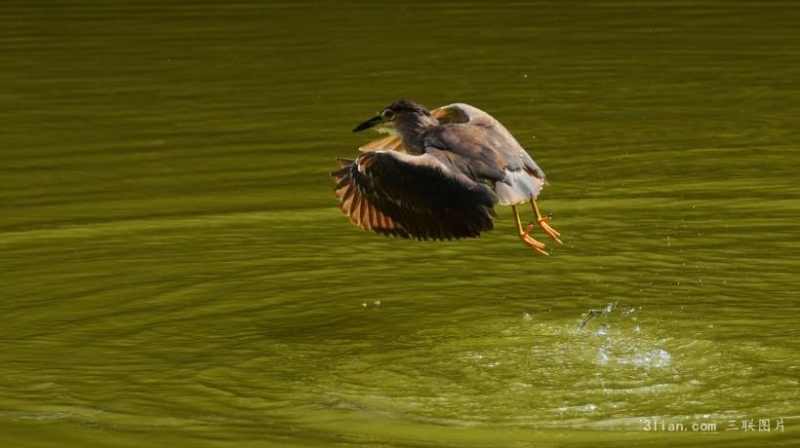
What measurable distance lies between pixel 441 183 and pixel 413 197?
0.17 m

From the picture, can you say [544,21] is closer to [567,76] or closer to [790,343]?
[567,76]

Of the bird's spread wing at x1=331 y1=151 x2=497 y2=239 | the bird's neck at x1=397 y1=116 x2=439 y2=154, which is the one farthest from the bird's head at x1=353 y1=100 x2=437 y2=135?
the bird's spread wing at x1=331 y1=151 x2=497 y2=239

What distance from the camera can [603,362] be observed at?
8383 millimetres

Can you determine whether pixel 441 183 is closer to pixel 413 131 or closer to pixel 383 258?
pixel 413 131

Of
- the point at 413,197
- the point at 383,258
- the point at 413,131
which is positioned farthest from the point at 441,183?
the point at 383,258

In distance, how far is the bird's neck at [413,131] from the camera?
30.5 feet

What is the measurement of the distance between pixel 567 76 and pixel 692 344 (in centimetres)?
829

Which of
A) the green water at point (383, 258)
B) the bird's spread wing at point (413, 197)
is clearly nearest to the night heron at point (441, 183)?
the bird's spread wing at point (413, 197)

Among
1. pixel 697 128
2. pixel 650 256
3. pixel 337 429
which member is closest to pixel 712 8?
pixel 697 128

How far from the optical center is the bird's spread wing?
8586 millimetres

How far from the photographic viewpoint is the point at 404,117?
9383 millimetres

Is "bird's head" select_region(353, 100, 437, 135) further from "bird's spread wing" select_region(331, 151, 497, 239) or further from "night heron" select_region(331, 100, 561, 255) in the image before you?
"bird's spread wing" select_region(331, 151, 497, 239)

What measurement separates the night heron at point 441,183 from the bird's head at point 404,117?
10cm

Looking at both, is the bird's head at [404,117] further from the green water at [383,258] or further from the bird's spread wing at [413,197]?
the green water at [383,258]
